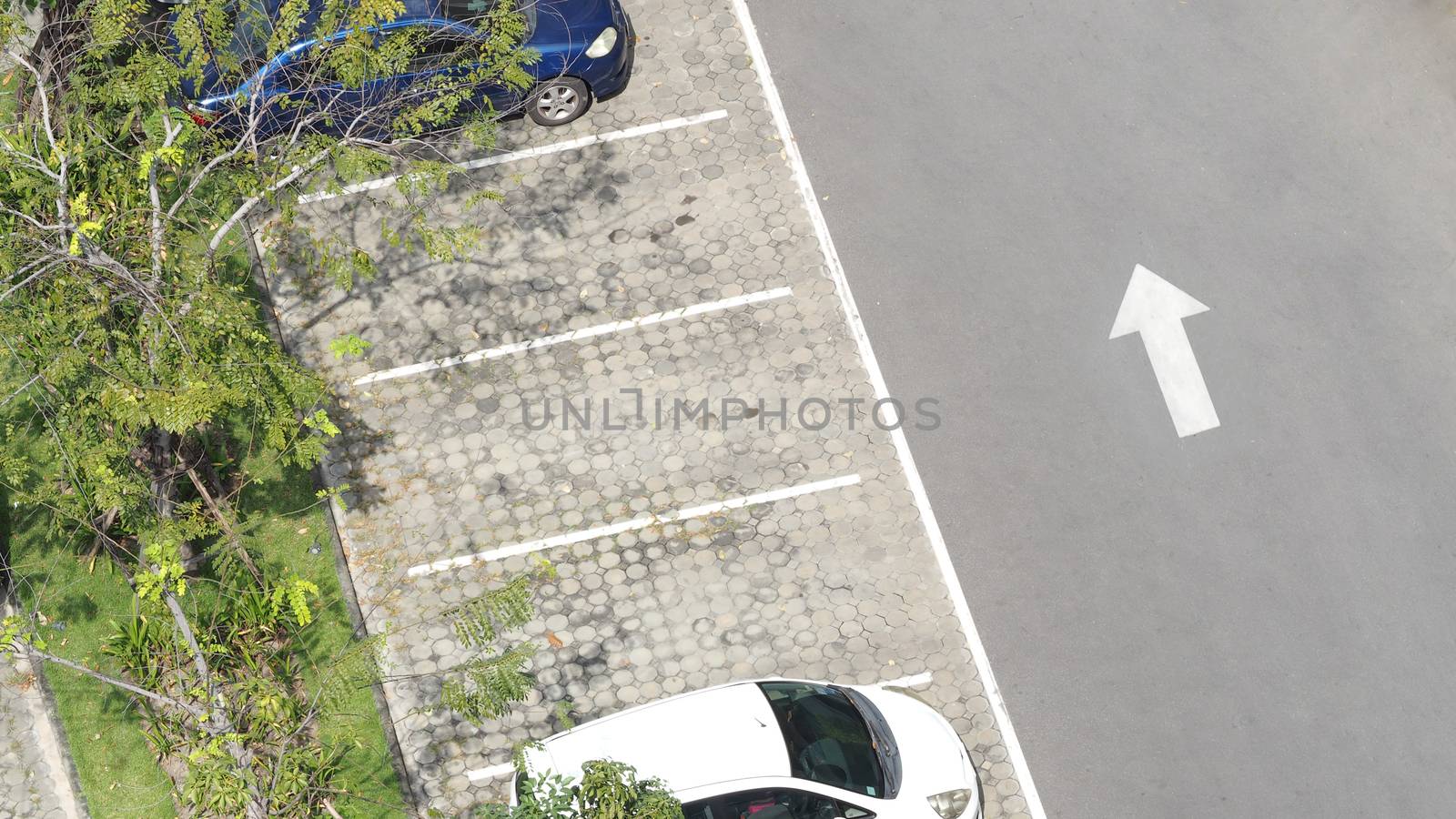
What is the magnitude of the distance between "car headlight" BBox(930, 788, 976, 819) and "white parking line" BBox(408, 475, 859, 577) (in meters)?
2.76

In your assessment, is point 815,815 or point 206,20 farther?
point 206,20

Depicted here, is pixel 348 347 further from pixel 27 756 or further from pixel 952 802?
pixel 952 802

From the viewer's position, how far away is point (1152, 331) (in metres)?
10.7

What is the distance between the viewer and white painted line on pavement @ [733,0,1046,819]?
9273mm

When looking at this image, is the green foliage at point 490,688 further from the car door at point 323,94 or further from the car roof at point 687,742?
the car door at point 323,94

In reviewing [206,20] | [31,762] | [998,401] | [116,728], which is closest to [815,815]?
[998,401]

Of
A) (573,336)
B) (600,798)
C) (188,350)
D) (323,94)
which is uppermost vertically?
(323,94)

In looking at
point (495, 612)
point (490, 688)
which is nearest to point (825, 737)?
point (490, 688)

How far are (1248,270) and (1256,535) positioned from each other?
2651 millimetres

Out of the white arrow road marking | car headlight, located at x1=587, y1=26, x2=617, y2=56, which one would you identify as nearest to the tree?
car headlight, located at x1=587, y1=26, x2=617, y2=56

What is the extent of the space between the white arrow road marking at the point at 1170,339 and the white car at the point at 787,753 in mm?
3735

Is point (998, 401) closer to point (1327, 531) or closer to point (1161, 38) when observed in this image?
point (1327, 531)

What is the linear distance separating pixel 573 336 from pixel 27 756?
581 centimetres

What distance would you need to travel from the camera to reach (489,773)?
934 centimetres
